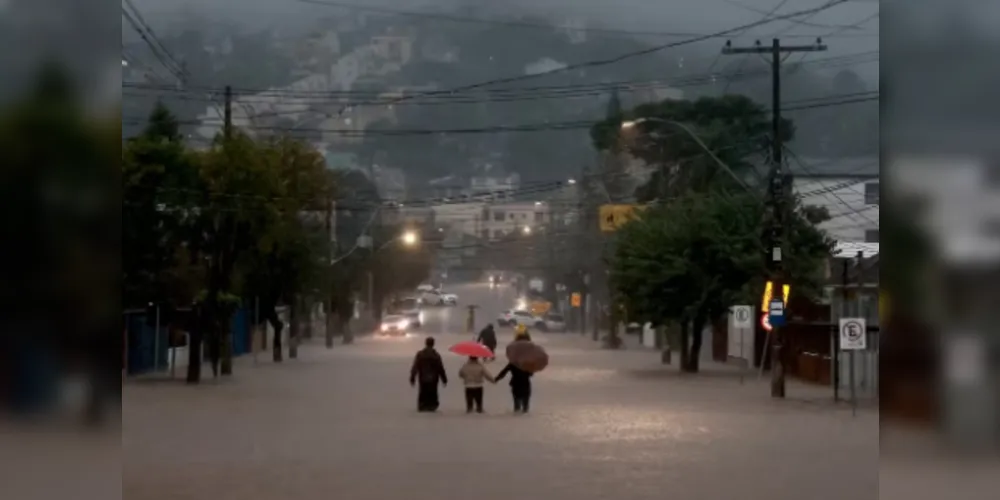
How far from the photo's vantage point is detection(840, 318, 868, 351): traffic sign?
90.8 feet

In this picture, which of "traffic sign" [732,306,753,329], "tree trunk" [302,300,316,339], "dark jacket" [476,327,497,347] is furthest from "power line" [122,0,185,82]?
"tree trunk" [302,300,316,339]

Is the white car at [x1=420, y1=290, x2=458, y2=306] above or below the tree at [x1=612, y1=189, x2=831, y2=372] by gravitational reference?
below

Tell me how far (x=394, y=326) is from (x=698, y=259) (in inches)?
2226

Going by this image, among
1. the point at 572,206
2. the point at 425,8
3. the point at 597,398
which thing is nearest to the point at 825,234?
the point at 597,398

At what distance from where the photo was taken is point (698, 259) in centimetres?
4594

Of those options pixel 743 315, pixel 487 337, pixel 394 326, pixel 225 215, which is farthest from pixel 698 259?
pixel 394 326

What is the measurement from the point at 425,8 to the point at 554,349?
4540cm

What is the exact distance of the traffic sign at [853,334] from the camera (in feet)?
90.8

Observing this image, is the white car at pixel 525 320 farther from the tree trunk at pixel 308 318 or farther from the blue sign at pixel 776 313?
the blue sign at pixel 776 313

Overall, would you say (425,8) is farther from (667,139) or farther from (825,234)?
(825,234)

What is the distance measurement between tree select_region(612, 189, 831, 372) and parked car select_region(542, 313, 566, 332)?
214 ft

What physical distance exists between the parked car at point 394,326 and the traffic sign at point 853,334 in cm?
7202

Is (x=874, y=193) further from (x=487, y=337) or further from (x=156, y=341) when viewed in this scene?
(x=156, y=341)

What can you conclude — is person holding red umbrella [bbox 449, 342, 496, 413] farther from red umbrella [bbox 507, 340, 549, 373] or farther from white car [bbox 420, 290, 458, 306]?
white car [bbox 420, 290, 458, 306]
